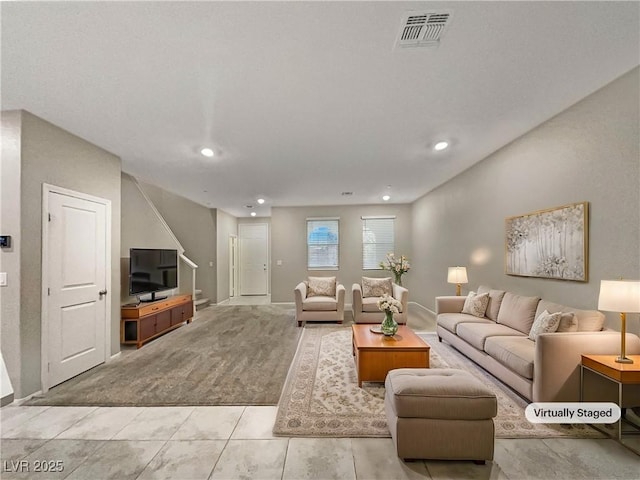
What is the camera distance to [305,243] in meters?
7.27

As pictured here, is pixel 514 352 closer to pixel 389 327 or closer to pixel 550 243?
pixel 389 327

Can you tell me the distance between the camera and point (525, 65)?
1.96 metres

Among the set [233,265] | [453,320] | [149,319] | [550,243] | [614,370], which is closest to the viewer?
[614,370]

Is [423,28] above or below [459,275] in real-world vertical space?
above

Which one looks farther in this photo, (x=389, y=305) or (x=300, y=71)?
(x=389, y=305)

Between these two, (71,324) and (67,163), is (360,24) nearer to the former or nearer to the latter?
(67,163)

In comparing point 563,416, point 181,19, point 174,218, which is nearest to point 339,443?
point 563,416

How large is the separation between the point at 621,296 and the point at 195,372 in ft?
12.8

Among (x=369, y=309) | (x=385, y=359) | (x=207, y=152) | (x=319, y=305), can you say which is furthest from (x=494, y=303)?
(x=207, y=152)

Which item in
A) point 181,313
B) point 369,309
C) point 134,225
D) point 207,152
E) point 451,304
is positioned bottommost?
point 181,313

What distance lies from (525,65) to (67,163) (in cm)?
432

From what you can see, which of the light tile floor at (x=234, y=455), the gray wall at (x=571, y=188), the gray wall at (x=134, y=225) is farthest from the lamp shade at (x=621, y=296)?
the gray wall at (x=134, y=225)

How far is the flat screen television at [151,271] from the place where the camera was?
4203 millimetres

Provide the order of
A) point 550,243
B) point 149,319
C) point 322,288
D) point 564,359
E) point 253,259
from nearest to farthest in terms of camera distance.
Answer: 1. point 564,359
2. point 550,243
3. point 149,319
4. point 322,288
5. point 253,259
